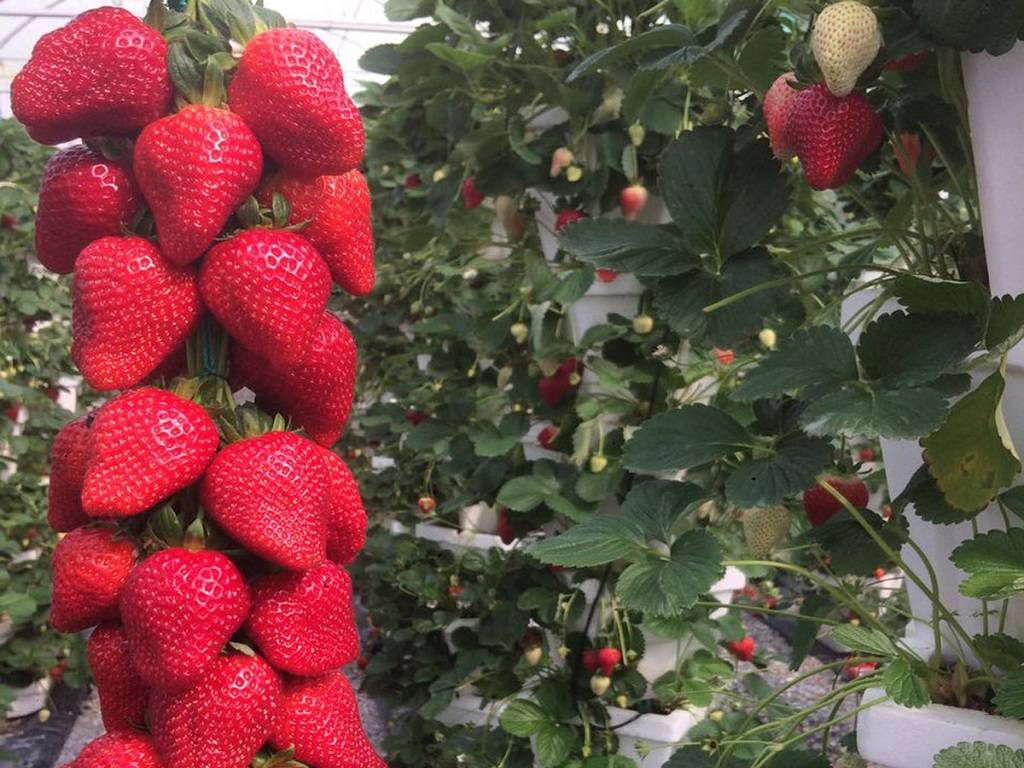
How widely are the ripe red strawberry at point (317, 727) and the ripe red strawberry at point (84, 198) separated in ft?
1.00

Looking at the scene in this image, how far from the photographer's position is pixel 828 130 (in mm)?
658

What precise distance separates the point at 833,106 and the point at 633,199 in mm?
756

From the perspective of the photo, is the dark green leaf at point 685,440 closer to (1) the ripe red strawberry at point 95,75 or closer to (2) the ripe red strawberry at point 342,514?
(2) the ripe red strawberry at point 342,514

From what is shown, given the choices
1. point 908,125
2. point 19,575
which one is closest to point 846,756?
point 908,125

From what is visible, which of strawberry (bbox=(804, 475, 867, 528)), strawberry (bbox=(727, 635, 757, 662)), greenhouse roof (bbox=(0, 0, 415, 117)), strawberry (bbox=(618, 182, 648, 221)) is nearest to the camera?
strawberry (bbox=(804, 475, 867, 528))

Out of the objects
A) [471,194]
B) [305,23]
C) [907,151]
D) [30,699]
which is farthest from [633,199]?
[305,23]

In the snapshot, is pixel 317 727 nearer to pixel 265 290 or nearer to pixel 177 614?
pixel 177 614

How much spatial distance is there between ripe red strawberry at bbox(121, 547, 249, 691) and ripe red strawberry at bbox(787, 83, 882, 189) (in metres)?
0.45

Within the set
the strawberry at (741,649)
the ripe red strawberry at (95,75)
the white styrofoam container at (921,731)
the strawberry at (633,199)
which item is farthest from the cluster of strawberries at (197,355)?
the strawberry at (741,649)

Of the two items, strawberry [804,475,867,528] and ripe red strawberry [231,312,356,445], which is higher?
ripe red strawberry [231,312,356,445]

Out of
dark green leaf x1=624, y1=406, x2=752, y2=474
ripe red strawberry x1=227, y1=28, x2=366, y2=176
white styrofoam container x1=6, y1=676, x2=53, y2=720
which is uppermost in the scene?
ripe red strawberry x1=227, y1=28, x2=366, y2=176

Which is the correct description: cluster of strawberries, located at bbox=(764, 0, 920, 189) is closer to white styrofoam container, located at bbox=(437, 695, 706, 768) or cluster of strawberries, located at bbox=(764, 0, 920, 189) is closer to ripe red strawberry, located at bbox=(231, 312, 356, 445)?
ripe red strawberry, located at bbox=(231, 312, 356, 445)

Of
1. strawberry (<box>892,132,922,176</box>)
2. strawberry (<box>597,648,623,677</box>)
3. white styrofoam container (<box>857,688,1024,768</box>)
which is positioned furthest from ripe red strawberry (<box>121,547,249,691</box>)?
strawberry (<box>597,648,623,677</box>)

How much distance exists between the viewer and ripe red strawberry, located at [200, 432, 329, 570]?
0.57 meters
